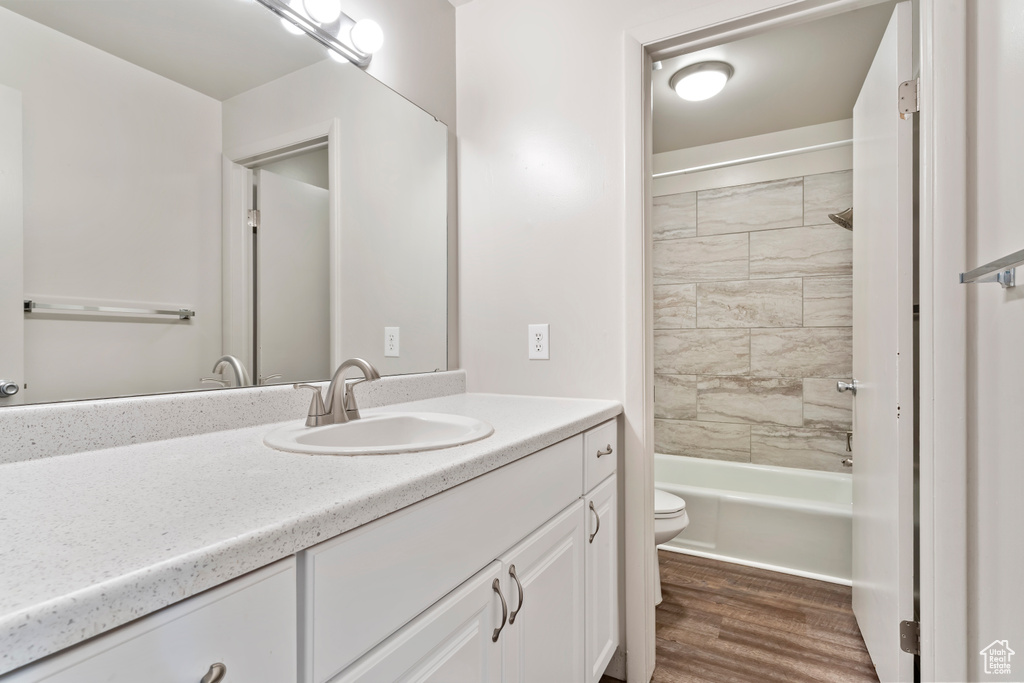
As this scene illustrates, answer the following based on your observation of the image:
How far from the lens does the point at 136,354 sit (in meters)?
0.95

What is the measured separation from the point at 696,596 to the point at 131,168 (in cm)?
238

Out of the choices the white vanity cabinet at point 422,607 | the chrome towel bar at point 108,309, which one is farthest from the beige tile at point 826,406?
the chrome towel bar at point 108,309

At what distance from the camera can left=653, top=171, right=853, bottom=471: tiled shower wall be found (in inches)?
109

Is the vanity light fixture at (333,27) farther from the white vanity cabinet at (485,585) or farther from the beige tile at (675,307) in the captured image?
the beige tile at (675,307)

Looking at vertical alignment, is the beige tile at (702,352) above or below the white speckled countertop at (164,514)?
above

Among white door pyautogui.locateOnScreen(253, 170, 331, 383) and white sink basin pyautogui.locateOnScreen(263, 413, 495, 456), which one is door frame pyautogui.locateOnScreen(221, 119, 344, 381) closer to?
white door pyautogui.locateOnScreen(253, 170, 331, 383)

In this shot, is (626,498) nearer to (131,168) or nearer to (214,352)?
(214,352)

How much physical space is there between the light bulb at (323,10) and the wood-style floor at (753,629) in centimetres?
210

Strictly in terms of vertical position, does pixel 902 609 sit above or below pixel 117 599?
below

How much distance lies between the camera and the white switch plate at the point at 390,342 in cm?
154

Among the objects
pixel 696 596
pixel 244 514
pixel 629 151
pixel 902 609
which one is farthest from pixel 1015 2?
pixel 696 596

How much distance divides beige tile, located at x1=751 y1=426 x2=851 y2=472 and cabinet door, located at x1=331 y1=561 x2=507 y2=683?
8.34ft

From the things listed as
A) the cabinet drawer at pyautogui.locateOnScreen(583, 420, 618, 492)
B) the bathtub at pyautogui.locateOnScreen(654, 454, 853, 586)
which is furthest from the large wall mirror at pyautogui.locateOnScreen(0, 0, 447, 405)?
the bathtub at pyautogui.locateOnScreen(654, 454, 853, 586)

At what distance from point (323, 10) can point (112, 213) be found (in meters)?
0.79
